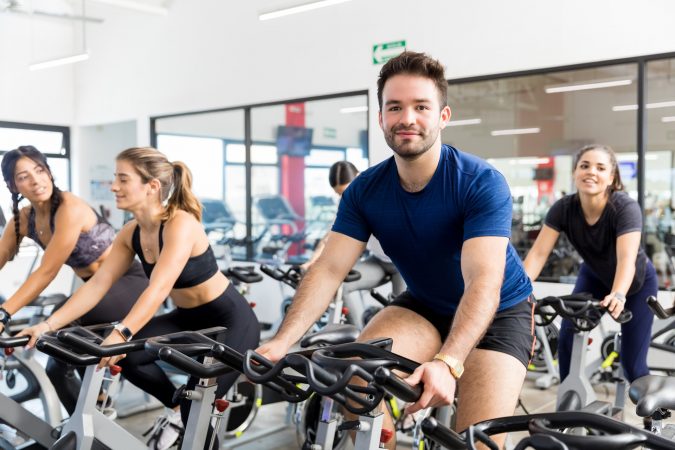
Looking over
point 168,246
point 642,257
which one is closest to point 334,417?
point 168,246

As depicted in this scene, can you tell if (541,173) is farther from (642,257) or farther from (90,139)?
(90,139)

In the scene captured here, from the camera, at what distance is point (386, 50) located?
5.70 m

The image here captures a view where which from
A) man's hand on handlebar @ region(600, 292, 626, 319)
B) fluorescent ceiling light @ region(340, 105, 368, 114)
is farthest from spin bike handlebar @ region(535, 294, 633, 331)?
fluorescent ceiling light @ region(340, 105, 368, 114)

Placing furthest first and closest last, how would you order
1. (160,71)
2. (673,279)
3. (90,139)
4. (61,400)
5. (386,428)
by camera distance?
(90,139), (160,71), (673,279), (61,400), (386,428)

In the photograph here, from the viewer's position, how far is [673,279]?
4605 millimetres

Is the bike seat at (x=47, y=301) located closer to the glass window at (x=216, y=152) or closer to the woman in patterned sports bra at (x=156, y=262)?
the woman in patterned sports bra at (x=156, y=262)

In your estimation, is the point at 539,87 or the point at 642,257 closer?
the point at 642,257

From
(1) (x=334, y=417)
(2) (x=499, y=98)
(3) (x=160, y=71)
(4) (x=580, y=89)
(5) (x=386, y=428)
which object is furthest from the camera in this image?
(3) (x=160, y=71)

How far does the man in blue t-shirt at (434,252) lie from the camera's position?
5.16 ft

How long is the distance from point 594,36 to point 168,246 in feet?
11.4

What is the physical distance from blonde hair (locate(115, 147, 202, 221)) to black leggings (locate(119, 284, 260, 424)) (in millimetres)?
373

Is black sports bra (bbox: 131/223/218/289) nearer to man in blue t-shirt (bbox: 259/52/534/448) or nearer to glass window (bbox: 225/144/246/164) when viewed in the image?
man in blue t-shirt (bbox: 259/52/534/448)

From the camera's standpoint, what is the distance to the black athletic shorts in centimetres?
171

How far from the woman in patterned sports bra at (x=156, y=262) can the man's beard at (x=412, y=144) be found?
3.77 feet
